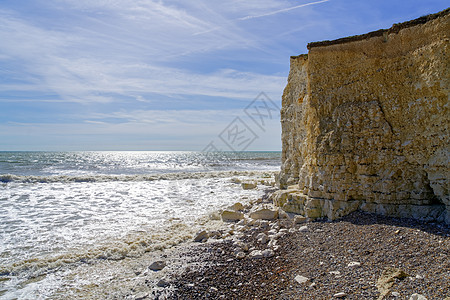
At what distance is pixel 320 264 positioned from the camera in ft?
18.4

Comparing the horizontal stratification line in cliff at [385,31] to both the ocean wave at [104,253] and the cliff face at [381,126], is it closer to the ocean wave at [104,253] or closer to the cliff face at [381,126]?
the cliff face at [381,126]

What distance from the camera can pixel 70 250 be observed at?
26.0 feet

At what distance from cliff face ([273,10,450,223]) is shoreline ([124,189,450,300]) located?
66 cm

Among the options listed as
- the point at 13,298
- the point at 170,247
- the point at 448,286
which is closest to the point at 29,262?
the point at 13,298

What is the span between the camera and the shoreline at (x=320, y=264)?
14.8ft

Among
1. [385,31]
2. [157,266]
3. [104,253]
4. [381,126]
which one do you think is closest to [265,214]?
[157,266]

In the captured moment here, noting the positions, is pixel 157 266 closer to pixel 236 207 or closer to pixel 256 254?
pixel 256 254

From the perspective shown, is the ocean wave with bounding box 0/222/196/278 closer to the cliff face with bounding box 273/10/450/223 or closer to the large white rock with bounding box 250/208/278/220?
the large white rock with bounding box 250/208/278/220

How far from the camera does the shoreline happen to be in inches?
177

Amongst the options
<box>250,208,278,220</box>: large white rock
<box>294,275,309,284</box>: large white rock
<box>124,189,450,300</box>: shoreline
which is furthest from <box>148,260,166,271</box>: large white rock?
<box>250,208,278,220</box>: large white rock

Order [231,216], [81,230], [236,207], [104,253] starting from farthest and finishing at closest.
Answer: [236,207] < [231,216] < [81,230] < [104,253]

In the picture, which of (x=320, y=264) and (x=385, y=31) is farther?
(x=385, y=31)

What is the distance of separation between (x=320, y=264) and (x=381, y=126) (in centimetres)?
423

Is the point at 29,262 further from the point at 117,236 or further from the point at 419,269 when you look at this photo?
the point at 419,269
